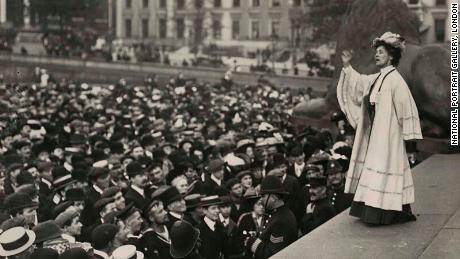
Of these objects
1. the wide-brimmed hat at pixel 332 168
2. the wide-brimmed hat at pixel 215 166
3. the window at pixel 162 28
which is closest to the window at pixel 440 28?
the window at pixel 162 28

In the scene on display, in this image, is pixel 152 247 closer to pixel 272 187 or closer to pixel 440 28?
pixel 272 187

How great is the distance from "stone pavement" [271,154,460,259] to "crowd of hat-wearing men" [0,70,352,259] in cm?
39

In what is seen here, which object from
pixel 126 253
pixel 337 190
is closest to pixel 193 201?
pixel 126 253

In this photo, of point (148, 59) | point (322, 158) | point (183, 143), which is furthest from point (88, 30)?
point (322, 158)

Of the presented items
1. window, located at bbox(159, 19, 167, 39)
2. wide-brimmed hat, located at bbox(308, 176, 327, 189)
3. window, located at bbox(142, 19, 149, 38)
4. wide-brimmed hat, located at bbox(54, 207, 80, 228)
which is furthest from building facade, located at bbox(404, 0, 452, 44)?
wide-brimmed hat, located at bbox(54, 207, 80, 228)

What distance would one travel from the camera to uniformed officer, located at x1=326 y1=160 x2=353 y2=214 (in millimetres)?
8266

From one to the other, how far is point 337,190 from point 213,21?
181 ft

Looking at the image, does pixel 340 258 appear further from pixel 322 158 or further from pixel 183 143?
pixel 183 143

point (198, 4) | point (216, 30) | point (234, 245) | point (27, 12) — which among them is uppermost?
point (198, 4)

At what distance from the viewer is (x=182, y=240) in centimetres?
595

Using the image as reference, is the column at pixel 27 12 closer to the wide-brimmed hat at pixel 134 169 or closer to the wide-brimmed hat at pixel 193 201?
the wide-brimmed hat at pixel 134 169

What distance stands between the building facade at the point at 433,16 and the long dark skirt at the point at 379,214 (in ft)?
132

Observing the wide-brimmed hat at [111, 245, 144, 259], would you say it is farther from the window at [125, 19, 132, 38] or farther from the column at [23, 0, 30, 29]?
the window at [125, 19, 132, 38]

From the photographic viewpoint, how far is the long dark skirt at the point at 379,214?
6.80 metres
